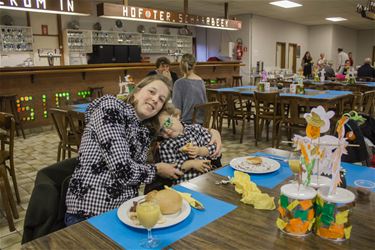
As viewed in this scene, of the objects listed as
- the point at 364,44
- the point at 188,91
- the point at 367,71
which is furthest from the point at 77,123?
the point at 364,44

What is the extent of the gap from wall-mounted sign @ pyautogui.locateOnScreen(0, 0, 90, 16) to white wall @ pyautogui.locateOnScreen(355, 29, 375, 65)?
17298 millimetres

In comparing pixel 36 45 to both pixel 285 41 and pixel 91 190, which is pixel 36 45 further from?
pixel 285 41

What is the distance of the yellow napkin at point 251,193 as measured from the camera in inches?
53.9

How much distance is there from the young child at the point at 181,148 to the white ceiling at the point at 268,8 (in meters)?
7.89

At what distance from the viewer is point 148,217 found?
1087mm

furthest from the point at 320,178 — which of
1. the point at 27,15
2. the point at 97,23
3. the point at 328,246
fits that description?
the point at 97,23

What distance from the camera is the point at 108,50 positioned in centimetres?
1005

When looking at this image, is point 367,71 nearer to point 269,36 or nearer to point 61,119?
point 269,36

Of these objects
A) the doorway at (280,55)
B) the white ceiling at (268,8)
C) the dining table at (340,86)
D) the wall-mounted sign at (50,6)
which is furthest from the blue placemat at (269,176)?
the doorway at (280,55)

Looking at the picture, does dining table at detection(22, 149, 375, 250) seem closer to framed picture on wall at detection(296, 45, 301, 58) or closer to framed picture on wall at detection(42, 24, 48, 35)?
framed picture on wall at detection(42, 24, 48, 35)

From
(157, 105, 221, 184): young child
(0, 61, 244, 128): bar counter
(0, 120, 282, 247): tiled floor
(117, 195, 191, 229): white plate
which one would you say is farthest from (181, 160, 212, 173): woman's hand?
(0, 61, 244, 128): bar counter

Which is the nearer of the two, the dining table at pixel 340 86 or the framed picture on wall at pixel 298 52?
the dining table at pixel 340 86

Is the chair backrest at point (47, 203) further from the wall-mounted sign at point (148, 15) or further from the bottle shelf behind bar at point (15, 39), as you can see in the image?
the bottle shelf behind bar at point (15, 39)

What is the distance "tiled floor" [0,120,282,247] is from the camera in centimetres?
265
